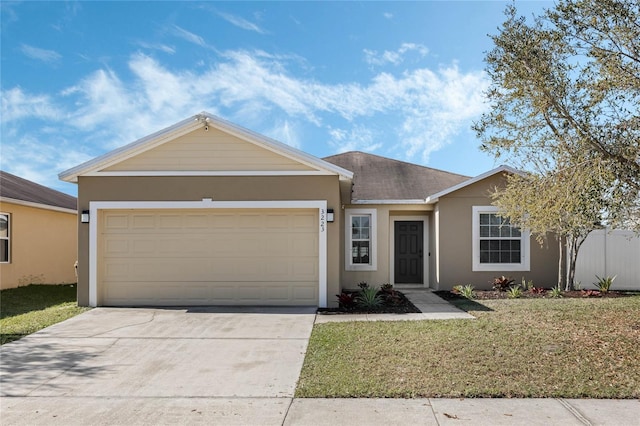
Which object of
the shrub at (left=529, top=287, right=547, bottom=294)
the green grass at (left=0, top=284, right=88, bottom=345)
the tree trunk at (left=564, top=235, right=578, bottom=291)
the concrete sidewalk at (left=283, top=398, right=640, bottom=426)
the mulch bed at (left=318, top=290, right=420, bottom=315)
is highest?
the tree trunk at (left=564, top=235, right=578, bottom=291)

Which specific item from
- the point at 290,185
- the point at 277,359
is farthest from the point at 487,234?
the point at 277,359

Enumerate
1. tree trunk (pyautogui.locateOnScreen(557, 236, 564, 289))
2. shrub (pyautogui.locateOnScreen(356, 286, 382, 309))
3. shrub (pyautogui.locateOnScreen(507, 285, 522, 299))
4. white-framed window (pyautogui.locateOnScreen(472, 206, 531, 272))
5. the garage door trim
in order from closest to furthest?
shrub (pyautogui.locateOnScreen(356, 286, 382, 309))
the garage door trim
shrub (pyautogui.locateOnScreen(507, 285, 522, 299))
tree trunk (pyautogui.locateOnScreen(557, 236, 564, 289))
white-framed window (pyautogui.locateOnScreen(472, 206, 531, 272))

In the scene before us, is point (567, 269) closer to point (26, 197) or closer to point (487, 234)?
point (487, 234)

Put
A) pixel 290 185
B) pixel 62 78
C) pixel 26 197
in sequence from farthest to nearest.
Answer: pixel 26 197 < pixel 62 78 < pixel 290 185

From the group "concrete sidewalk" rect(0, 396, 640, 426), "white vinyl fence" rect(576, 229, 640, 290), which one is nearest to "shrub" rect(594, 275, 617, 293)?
"white vinyl fence" rect(576, 229, 640, 290)

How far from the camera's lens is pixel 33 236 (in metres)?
15.6

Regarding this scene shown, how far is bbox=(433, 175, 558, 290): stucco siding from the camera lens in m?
13.8

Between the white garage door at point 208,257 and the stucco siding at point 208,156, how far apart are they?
1.04 m

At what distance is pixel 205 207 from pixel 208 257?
118 cm

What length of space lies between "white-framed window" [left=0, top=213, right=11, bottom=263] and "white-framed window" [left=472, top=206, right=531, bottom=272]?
13.8 meters

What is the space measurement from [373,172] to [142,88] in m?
8.08

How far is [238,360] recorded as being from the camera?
682 centimetres

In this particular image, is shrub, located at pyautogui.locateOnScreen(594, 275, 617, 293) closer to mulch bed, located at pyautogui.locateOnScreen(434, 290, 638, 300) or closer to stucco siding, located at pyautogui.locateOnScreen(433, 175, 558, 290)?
mulch bed, located at pyautogui.locateOnScreen(434, 290, 638, 300)

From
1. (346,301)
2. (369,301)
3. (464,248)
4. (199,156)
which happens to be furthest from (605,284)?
(199,156)
